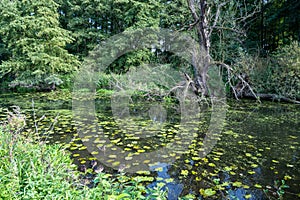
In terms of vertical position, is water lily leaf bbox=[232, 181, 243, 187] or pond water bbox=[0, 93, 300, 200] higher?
pond water bbox=[0, 93, 300, 200]

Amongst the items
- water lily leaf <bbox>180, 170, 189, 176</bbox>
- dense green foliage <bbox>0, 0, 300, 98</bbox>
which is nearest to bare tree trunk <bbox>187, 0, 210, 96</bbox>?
dense green foliage <bbox>0, 0, 300, 98</bbox>

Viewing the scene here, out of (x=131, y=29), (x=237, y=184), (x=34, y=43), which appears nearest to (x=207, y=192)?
(x=237, y=184)

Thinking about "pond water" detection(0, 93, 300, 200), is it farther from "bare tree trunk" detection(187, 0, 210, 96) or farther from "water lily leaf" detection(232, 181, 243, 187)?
"bare tree trunk" detection(187, 0, 210, 96)

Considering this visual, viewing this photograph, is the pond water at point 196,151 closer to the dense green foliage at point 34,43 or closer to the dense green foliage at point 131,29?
the dense green foliage at point 131,29

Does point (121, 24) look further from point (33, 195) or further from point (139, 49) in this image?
point (33, 195)

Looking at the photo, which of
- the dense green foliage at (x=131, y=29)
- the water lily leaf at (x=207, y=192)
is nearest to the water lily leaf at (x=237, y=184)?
the water lily leaf at (x=207, y=192)

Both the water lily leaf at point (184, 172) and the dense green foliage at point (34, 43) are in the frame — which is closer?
the water lily leaf at point (184, 172)

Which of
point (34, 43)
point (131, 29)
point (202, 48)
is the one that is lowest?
point (202, 48)

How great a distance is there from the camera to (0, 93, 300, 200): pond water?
2.38 metres

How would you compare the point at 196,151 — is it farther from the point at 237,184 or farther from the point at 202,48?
the point at 202,48

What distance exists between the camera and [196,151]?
128 inches

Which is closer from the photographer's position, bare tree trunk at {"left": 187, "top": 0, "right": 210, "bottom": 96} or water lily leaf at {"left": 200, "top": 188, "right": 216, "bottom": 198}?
water lily leaf at {"left": 200, "top": 188, "right": 216, "bottom": 198}

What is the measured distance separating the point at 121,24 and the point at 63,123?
38.5 feet

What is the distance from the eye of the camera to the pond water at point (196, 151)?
2.38 m
